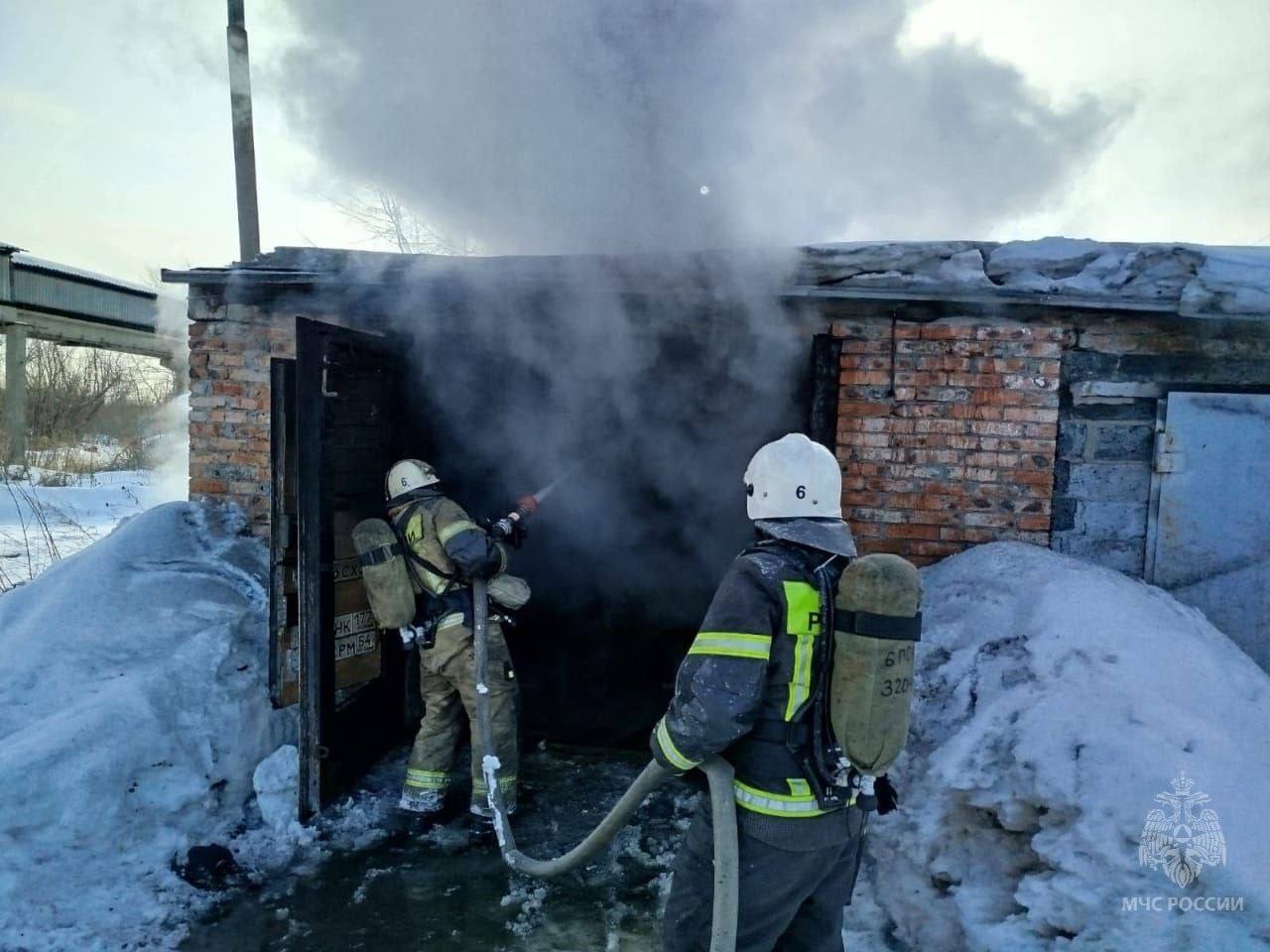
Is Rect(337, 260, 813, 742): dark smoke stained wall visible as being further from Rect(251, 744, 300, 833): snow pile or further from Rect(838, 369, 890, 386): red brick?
Rect(251, 744, 300, 833): snow pile

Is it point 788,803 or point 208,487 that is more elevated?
point 208,487

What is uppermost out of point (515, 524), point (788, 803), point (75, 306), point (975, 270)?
point (75, 306)

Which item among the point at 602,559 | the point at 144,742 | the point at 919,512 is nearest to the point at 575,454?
the point at 602,559

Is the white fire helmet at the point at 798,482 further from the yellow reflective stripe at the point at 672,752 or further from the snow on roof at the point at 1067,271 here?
the snow on roof at the point at 1067,271

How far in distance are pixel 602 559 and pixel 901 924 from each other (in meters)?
3.32

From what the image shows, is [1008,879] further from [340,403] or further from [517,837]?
[340,403]

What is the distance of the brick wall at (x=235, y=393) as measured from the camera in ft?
15.9

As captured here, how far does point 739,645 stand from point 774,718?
307 mm

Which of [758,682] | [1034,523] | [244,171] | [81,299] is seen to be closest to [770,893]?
[758,682]

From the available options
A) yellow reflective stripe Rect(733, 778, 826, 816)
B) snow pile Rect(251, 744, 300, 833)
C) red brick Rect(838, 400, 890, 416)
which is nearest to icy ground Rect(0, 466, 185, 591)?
snow pile Rect(251, 744, 300, 833)

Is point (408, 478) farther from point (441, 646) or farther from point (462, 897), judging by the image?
point (462, 897)

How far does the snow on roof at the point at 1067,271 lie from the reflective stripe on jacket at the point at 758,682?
2.44 m

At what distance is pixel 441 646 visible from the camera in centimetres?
412

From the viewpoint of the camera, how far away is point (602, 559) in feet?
19.3
